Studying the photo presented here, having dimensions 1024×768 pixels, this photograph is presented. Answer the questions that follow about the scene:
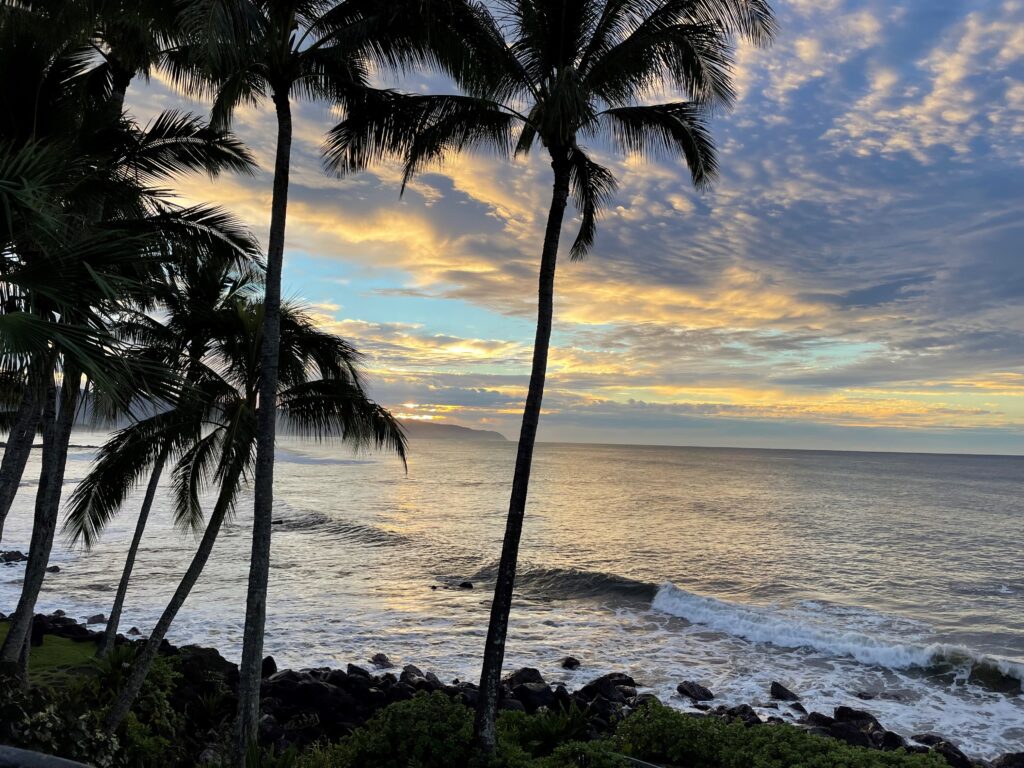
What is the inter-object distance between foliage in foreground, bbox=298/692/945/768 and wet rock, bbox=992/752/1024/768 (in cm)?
504

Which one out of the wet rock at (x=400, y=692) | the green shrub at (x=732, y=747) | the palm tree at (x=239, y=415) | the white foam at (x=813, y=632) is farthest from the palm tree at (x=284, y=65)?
the white foam at (x=813, y=632)

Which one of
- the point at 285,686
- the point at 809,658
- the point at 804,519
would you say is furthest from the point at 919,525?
the point at 285,686

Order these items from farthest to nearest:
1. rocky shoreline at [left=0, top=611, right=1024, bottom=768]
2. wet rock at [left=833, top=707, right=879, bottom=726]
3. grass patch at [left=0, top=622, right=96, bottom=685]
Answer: wet rock at [left=833, top=707, right=879, bottom=726], grass patch at [left=0, top=622, right=96, bottom=685], rocky shoreline at [left=0, top=611, right=1024, bottom=768]

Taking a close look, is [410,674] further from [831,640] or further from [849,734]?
[831,640]

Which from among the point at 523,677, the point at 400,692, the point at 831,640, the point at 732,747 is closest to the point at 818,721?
the point at 732,747

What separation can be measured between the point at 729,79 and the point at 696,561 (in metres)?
29.8

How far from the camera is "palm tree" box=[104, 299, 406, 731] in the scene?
Answer: 9.97m

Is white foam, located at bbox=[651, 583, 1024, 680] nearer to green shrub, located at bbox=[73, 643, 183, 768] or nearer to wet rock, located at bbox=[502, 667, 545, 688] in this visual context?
wet rock, located at bbox=[502, 667, 545, 688]

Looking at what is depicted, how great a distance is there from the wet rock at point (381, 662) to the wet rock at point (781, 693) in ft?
31.2

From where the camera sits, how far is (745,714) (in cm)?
1474

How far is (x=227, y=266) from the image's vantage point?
38.8 feet

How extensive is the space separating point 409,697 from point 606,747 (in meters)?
6.84

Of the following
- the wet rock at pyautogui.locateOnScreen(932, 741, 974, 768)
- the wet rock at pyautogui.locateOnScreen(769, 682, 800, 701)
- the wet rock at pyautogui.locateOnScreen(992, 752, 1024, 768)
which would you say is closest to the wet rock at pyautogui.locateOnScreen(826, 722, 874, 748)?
the wet rock at pyautogui.locateOnScreen(932, 741, 974, 768)

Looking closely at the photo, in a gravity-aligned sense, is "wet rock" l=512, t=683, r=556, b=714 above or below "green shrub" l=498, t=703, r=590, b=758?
below
